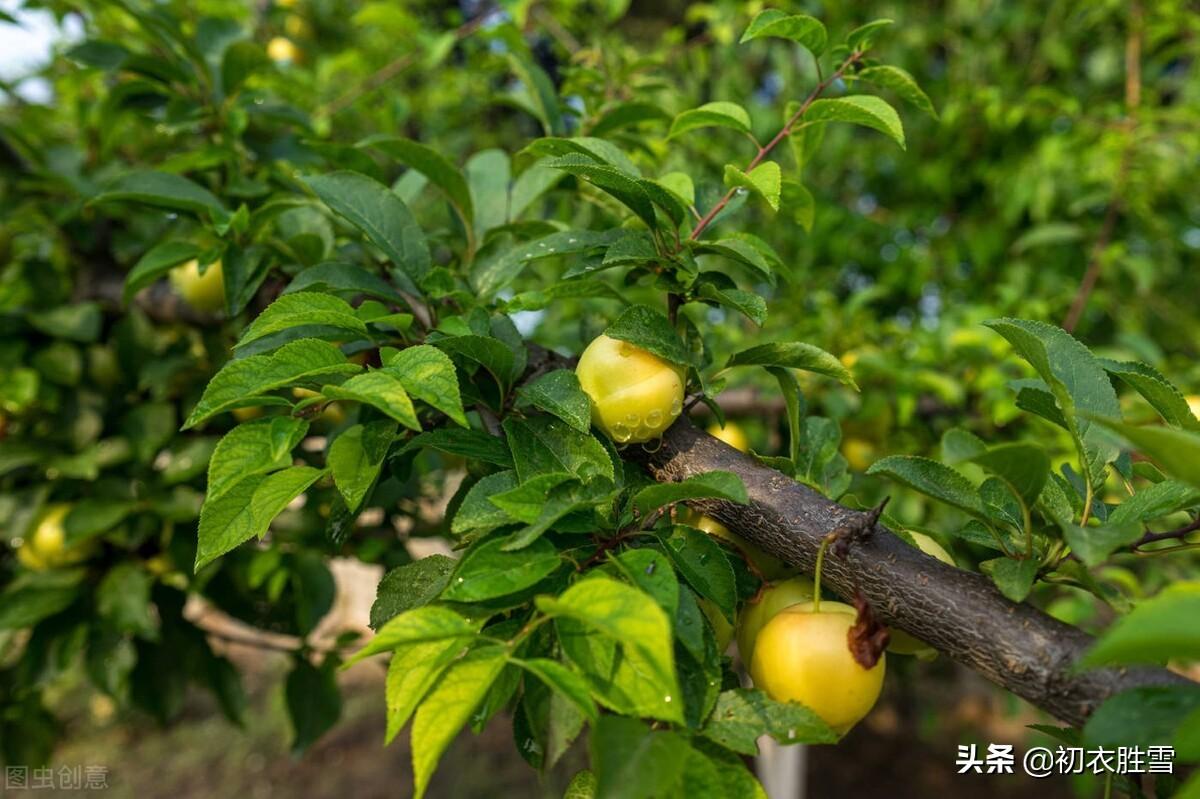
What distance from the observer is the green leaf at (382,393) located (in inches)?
17.3

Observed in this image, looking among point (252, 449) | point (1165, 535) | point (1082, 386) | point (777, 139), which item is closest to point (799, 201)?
point (777, 139)

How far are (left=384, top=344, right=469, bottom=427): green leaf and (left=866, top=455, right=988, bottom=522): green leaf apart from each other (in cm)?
26

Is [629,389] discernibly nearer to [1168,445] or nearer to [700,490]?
[700,490]

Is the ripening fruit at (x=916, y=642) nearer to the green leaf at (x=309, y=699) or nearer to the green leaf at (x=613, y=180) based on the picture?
the green leaf at (x=613, y=180)

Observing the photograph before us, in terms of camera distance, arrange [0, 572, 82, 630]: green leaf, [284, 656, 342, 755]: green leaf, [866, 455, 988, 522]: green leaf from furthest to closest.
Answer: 1. [284, 656, 342, 755]: green leaf
2. [0, 572, 82, 630]: green leaf
3. [866, 455, 988, 522]: green leaf

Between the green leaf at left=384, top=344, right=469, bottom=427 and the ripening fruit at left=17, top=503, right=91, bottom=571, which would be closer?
the green leaf at left=384, top=344, right=469, bottom=427

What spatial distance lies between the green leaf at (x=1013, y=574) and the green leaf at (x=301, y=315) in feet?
1.40

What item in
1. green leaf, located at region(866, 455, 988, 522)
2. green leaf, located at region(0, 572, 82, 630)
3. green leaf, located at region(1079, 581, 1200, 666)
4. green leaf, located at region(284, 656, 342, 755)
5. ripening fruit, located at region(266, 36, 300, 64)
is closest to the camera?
green leaf, located at region(1079, 581, 1200, 666)

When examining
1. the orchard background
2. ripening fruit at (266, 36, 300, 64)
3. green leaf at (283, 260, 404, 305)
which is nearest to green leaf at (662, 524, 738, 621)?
the orchard background

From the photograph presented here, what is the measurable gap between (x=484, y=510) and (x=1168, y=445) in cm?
36

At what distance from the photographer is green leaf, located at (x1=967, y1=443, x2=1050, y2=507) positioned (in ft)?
1.42

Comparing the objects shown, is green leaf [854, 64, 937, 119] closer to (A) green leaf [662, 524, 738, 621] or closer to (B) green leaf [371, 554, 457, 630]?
(A) green leaf [662, 524, 738, 621]

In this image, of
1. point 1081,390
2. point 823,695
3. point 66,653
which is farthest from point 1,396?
point 1081,390

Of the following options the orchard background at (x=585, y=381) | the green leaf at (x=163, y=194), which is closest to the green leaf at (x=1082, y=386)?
the orchard background at (x=585, y=381)
